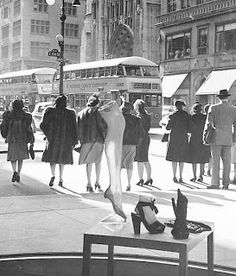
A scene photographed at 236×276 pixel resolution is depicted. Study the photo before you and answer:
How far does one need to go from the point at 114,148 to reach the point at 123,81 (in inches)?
1039

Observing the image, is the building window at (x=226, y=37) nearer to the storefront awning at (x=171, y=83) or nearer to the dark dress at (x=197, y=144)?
the storefront awning at (x=171, y=83)

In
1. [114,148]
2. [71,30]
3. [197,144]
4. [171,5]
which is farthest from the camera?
[71,30]

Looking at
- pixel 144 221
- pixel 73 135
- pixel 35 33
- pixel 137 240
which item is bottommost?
pixel 137 240

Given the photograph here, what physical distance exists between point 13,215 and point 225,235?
3094 millimetres

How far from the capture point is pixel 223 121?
435 inches

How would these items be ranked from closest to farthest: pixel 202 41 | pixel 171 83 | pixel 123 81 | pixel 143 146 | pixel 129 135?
pixel 129 135, pixel 143 146, pixel 123 81, pixel 202 41, pixel 171 83

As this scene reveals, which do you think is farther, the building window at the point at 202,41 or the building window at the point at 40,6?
the building window at the point at 40,6

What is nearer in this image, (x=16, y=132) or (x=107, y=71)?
(x=16, y=132)

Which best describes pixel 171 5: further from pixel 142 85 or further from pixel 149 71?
pixel 142 85

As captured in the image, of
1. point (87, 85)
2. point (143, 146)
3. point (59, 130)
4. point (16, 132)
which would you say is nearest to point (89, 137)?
point (59, 130)

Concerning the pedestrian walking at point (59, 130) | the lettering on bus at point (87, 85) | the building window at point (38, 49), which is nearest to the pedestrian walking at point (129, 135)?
the pedestrian walking at point (59, 130)

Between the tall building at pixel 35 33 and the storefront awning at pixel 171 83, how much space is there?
4108cm

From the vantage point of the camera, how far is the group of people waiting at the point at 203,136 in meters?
11.0

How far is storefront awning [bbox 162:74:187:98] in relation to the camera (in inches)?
1551
